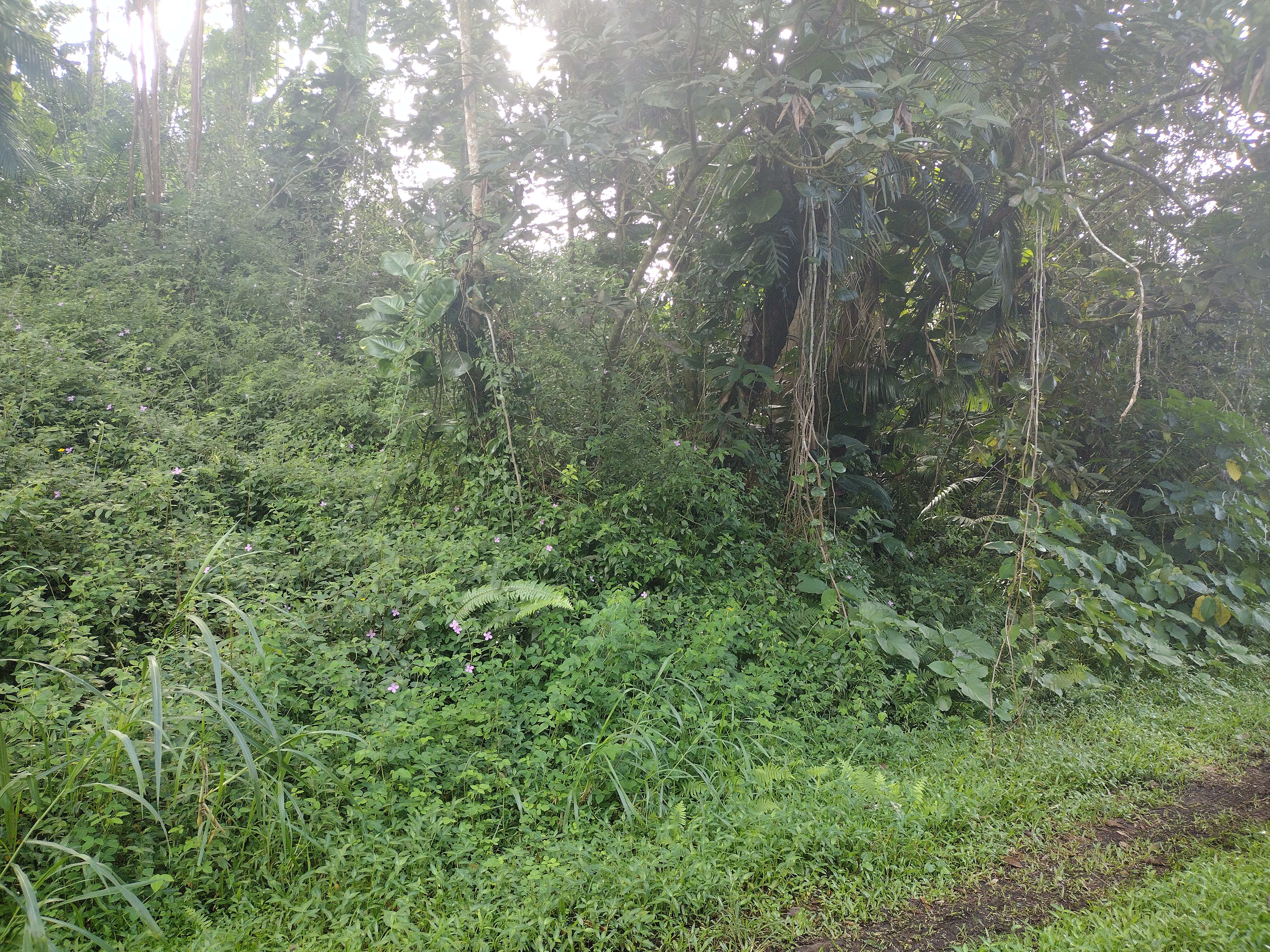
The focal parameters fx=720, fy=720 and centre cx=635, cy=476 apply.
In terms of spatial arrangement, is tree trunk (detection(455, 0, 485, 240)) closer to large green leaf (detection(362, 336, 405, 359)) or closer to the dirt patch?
large green leaf (detection(362, 336, 405, 359))

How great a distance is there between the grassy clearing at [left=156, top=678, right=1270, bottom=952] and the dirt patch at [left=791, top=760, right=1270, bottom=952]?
0.07 m

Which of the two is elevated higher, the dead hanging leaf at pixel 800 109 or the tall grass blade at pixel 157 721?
the dead hanging leaf at pixel 800 109

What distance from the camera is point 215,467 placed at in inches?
188

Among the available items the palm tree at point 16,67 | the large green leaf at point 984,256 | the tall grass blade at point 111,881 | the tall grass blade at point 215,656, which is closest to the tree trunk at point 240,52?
the palm tree at point 16,67

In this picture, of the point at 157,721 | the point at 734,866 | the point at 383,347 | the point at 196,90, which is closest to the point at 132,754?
the point at 157,721

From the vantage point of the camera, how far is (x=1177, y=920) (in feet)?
7.25

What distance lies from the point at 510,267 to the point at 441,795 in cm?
361

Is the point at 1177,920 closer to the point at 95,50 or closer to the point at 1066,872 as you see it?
the point at 1066,872

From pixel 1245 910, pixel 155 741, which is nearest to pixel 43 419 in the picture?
pixel 155 741

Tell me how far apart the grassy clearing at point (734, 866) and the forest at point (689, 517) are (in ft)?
0.07

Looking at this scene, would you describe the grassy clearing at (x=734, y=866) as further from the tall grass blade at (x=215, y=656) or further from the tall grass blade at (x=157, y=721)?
the tall grass blade at (x=215, y=656)

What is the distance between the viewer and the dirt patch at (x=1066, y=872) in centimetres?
231

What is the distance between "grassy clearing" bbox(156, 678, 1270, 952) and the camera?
2.25 meters

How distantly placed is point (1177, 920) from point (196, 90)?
14305 mm
